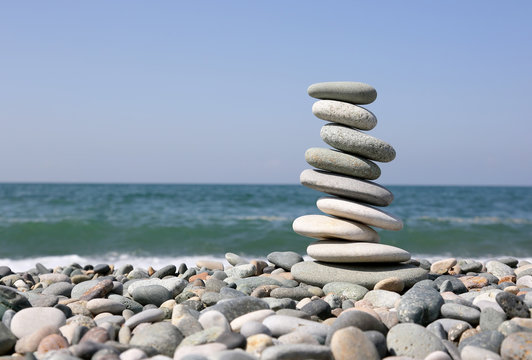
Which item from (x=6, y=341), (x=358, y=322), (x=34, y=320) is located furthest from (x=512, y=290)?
(x=6, y=341)

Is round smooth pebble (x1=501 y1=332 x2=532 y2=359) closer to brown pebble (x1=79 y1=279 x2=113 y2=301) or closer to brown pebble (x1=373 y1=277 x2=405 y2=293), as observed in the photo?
brown pebble (x1=373 y1=277 x2=405 y2=293)

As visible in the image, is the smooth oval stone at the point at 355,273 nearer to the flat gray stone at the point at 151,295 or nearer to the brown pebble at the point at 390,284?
the brown pebble at the point at 390,284

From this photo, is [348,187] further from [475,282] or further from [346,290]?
[475,282]

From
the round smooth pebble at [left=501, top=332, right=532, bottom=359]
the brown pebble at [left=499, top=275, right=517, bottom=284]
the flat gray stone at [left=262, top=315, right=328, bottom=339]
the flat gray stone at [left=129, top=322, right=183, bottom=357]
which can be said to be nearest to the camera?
the round smooth pebble at [left=501, top=332, right=532, bottom=359]

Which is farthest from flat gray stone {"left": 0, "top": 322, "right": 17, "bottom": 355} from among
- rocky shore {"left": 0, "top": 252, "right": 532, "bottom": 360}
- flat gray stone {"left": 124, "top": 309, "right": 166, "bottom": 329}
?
flat gray stone {"left": 124, "top": 309, "right": 166, "bottom": 329}

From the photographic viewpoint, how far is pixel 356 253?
507cm

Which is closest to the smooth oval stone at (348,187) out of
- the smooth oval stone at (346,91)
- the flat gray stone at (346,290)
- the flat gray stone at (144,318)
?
the smooth oval stone at (346,91)

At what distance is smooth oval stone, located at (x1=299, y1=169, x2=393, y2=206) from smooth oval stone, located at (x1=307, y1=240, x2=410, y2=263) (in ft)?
1.61

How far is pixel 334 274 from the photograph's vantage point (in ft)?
17.0

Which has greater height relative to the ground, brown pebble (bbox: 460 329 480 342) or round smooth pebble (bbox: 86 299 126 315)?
brown pebble (bbox: 460 329 480 342)

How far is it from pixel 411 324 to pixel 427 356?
393mm

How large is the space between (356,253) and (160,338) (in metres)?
2.47

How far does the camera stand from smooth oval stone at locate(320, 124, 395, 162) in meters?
5.20

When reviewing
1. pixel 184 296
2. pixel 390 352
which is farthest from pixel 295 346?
pixel 184 296
